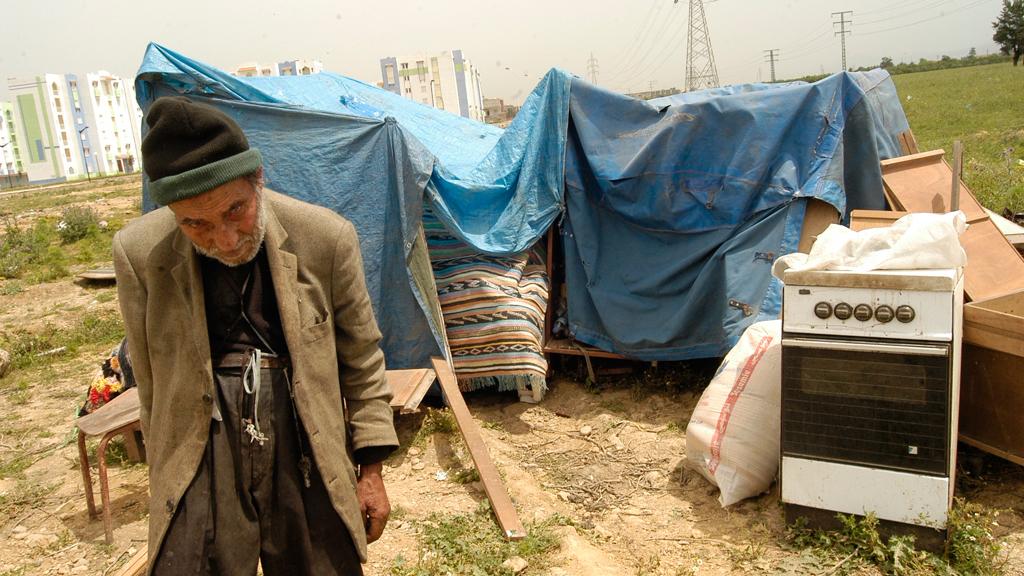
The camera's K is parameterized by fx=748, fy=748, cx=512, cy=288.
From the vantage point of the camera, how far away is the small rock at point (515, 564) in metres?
3.12

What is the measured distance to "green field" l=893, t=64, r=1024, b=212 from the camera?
343 inches

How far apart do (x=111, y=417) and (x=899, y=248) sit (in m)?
3.83

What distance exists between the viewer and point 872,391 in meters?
2.96

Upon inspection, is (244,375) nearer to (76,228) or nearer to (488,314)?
(488,314)

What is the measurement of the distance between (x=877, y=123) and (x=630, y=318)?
6.56ft

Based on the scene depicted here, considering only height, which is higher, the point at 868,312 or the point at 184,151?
the point at 184,151

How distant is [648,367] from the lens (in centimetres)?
531

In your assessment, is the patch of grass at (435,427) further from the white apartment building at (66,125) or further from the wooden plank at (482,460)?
the white apartment building at (66,125)

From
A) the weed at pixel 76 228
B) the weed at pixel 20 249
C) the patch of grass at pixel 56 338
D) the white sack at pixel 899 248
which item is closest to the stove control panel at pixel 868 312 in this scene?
the white sack at pixel 899 248

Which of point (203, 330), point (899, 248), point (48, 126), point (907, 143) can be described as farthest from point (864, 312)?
point (48, 126)

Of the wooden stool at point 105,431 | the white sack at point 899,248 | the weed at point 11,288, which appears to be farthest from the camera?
the weed at point 11,288

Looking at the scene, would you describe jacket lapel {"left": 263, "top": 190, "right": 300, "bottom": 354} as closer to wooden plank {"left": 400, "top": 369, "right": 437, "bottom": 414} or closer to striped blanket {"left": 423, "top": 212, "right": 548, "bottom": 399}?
wooden plank {"left": 400, "top": 369, "right": 437, "bottom": 414}

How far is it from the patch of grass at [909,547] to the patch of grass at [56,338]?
6.76 meters

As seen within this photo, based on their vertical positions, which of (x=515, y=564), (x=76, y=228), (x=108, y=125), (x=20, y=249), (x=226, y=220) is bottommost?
(x=515, y=564)
